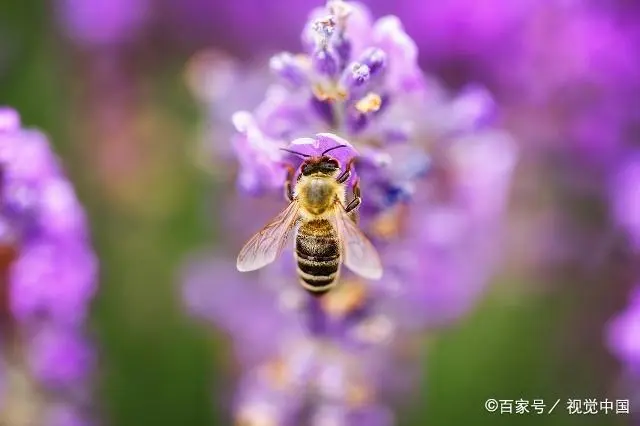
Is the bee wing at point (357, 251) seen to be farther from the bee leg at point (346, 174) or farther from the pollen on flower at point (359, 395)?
the pollen on flower at point (359, 395)

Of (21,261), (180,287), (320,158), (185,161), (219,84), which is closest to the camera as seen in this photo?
(320,158)

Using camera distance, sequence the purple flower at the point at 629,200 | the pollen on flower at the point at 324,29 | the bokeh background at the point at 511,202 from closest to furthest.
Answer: the pollen on flower at the point at 324,29 < the purple flower at the point at 629,200 < the bokeh background at the point at 511,202

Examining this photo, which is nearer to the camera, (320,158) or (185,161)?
(320,158)

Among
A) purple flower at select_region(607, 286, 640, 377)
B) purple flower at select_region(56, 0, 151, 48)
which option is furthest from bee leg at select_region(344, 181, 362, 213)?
purple flower at select_region(56, 0, 151, 48)

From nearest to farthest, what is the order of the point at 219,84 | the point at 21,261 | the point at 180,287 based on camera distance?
1. the point at 21,261
2. the point at 219,84
3. the point at 180,287

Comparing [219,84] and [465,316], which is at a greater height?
[219,84]

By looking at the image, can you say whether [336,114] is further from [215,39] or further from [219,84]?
[215,39]

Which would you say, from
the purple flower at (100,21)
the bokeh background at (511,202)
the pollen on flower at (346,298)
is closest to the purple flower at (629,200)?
the bokeh background at (511,202)

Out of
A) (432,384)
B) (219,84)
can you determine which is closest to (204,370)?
(432,384)
